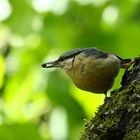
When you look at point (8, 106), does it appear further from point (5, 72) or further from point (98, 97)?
point (98, 97)

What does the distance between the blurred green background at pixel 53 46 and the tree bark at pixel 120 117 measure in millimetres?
1073

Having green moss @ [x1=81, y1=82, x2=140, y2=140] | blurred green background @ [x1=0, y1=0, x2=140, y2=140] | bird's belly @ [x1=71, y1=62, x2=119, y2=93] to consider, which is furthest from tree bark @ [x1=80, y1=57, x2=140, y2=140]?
blurred green background @ [x1=0, y1=0, x2=140, y2=140]

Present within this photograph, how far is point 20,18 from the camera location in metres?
4.27

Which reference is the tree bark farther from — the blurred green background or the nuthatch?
the blurred green background

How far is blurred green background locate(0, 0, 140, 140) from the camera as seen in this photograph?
13.7 ft

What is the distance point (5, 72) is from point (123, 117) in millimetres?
1876

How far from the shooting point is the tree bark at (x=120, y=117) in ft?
8.36

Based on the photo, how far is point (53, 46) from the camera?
173 inches

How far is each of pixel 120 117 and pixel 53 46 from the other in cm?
183

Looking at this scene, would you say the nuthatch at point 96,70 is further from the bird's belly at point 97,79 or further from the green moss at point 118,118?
the green moss at point 118,118

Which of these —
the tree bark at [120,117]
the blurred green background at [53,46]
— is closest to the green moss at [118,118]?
the tree bark at [120,117]

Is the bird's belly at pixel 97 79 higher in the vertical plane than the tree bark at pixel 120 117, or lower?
higher

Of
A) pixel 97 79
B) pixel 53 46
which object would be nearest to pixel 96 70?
pixel 97 79

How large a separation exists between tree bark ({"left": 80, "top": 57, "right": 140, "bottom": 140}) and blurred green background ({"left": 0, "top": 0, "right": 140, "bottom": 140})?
107cm
